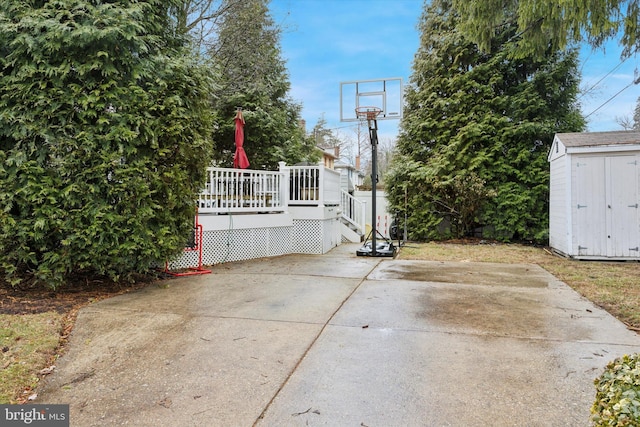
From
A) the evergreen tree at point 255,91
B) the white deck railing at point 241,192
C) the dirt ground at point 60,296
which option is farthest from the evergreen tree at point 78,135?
the evergreen tree at point 255,91

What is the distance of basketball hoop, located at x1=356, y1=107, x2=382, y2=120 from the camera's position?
25.5ft

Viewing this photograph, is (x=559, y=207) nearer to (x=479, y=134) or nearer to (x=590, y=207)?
(x=590, y=207)

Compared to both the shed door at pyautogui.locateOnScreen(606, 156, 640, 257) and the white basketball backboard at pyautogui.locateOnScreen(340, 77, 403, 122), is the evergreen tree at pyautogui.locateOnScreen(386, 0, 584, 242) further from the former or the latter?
the white basketball backboard at pyautogui.locateOnScreen(340, 77, 403, 122)

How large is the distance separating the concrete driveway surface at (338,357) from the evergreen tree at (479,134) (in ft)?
19.0

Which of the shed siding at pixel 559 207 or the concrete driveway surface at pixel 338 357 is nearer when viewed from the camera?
the concrete driveway surface at pixel 338 357

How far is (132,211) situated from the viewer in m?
4.50

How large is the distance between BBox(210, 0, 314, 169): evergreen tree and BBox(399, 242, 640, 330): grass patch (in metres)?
6.48

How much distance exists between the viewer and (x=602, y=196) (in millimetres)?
6926

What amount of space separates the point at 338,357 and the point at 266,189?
5393 millimetres

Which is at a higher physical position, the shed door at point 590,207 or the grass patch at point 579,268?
the shed door at point 590,207

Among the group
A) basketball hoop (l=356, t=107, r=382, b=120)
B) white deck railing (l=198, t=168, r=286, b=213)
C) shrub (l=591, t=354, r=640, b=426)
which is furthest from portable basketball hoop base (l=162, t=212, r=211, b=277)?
shrub (l=591, t=354, r=640, b=426)

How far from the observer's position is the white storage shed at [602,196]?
6.77m

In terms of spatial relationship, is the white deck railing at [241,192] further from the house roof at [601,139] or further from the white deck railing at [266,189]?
the house roof at [601,139]

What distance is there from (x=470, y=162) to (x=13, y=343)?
1016cm
